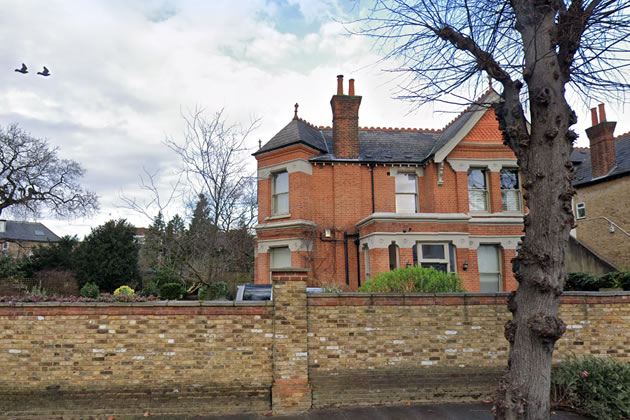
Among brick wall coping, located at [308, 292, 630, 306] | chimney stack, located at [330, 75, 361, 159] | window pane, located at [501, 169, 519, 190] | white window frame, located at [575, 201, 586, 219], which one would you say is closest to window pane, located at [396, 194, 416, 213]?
chimney stack, located at [330, 75, 361, 159]

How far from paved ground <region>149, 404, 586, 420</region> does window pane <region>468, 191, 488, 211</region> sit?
1011cm

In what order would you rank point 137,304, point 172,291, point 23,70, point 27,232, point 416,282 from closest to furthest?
point 137,304 < point 416,282 < point 23,70 < point 172,291 < point 27,232

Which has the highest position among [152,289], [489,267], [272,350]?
[489,267]

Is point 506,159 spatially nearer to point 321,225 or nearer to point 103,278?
point 321,225

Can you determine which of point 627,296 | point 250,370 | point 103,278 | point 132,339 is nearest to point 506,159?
point 627,296

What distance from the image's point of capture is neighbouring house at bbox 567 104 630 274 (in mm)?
17750

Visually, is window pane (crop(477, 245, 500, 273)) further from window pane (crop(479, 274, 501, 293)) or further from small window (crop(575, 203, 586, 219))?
small window (crop(575, 203, 586, 219))

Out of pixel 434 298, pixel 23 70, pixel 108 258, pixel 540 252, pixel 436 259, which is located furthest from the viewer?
pixel 108 258

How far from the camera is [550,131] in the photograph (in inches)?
177

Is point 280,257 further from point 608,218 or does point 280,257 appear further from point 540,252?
point 608,218

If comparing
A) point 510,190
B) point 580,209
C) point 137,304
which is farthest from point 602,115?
point 137,304

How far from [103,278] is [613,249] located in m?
27.2

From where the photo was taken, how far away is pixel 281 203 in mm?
15609

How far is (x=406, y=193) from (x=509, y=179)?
4113 mm
